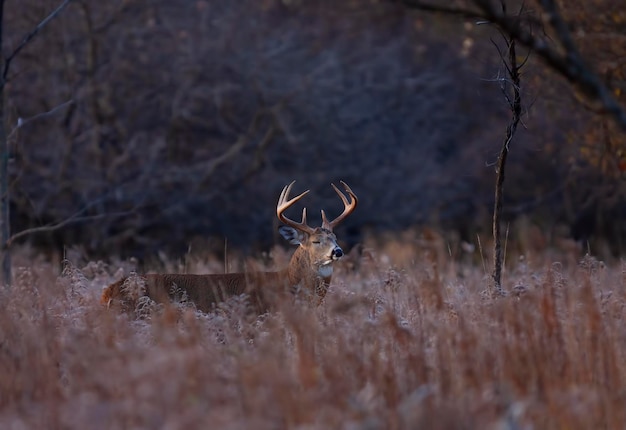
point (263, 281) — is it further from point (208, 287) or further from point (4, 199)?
point (4, 199)

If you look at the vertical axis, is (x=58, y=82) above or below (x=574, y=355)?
above

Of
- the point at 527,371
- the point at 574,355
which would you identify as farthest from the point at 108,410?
the point at 574,355

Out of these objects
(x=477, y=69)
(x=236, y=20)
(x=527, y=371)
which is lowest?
(x=527, y=371)

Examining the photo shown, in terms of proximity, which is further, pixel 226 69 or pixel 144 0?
pixel 226 69

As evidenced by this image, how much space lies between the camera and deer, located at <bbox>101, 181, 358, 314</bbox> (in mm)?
8219

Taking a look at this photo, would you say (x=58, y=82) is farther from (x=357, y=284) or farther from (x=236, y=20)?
(x=357, y=284)

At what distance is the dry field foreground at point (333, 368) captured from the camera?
13.9 ft

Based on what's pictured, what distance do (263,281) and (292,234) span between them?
174cm

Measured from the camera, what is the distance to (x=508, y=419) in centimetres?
391

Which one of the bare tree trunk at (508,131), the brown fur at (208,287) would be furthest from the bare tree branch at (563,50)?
the brown fur at (208,287)

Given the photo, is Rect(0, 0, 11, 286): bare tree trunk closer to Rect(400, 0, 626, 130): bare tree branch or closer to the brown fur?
the brown fur

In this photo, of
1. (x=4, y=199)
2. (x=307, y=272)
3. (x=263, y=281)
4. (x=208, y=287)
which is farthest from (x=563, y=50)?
(x=4, y=199)

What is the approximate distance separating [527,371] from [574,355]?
1.07 ft

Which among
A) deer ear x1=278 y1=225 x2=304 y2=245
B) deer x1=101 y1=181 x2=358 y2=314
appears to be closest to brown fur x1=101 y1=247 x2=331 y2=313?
deer x1=101 y1=181 x2=358 y2=314
